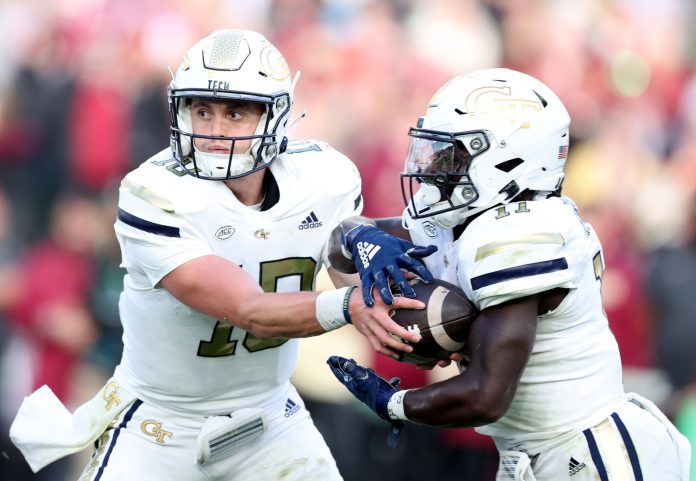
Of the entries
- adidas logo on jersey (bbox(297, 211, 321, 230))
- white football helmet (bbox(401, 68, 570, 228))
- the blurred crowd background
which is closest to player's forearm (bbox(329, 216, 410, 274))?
adidas logo on jersey (bbox(297, 211, 321, 230))

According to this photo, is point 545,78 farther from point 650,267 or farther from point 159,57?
point 159,57

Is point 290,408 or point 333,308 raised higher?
point 333,308

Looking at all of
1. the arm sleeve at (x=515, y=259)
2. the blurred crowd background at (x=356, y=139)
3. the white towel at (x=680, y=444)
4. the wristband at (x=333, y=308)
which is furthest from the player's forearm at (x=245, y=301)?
the blurred crowd background at (x=356, y=139)

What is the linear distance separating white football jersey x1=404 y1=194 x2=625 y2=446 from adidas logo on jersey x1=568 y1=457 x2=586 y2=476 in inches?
3.4

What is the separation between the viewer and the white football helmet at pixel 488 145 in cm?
330

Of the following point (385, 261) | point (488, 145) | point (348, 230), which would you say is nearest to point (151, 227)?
point (348, 230)

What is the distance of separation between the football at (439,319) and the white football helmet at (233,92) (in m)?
0.81

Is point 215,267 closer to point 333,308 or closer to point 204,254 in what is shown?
point 204,254

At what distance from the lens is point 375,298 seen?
329cm

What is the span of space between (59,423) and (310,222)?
42.7 inches

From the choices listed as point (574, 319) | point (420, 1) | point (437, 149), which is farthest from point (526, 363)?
point (420, 1)

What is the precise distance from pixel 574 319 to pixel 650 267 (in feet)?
8.87

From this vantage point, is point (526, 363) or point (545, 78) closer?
point (526, 363)

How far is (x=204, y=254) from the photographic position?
359cm
